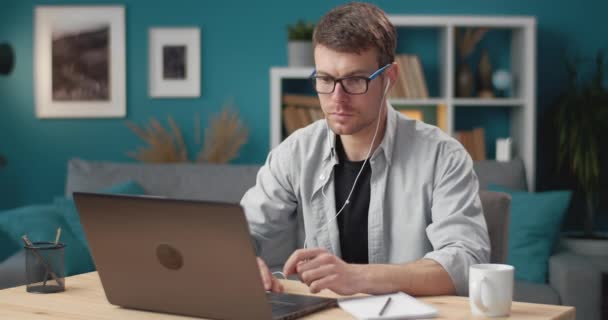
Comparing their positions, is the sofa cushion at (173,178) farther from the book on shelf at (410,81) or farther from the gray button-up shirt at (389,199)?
the gray button-up shirt at (389,199)

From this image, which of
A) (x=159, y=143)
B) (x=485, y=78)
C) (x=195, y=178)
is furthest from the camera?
(x=159, y=143)

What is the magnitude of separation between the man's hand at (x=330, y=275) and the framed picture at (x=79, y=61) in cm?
341

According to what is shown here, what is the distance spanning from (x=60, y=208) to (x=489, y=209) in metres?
2.11

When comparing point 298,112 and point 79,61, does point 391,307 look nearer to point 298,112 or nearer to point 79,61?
point 298,112

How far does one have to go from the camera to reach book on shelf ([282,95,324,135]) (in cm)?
436

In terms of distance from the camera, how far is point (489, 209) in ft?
6.75

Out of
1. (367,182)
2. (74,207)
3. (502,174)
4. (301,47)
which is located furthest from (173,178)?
(367,182)

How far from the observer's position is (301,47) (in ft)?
14.2

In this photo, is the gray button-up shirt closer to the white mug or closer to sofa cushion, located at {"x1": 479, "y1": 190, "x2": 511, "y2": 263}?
sofa cushion, located at {"x1": 479, "y1": 190, "x2": 511, "y2": 263}

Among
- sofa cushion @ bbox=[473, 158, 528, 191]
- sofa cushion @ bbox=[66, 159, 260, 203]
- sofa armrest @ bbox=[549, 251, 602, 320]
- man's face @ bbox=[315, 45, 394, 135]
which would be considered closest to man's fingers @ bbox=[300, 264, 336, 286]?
man's face @ bbox=[315, 45, 394, 135]

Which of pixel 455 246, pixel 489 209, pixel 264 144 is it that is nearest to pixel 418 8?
pixel 264 144

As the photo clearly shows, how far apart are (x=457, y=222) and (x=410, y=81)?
102 inches

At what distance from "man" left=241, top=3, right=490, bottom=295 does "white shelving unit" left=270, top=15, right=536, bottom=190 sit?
7.11 ft

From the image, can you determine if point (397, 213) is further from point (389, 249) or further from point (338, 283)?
point (338, 283)
